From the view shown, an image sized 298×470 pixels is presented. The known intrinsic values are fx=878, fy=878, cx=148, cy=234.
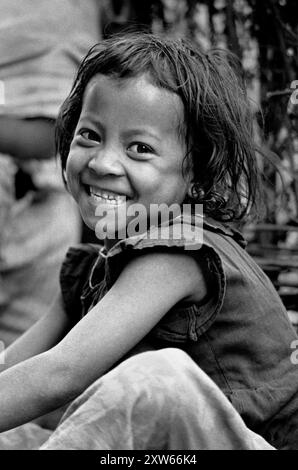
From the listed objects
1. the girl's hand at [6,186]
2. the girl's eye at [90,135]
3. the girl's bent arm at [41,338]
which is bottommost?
the girl's bent arm at [41,338]

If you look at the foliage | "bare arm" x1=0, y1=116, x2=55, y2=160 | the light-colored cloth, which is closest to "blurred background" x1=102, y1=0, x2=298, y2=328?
the foliage

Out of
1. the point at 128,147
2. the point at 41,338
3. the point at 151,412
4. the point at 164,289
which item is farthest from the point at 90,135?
the point at 151,412

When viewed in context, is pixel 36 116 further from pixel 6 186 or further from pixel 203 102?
pixel 203 102

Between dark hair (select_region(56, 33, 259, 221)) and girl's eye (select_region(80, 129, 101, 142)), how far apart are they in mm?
95

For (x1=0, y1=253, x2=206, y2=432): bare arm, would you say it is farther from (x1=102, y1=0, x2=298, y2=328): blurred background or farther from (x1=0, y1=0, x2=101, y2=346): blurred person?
(x1=0, y1=0, x2=101, y2=346): blurred person

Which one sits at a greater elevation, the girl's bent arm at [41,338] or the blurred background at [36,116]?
the blurred background at [36,116]

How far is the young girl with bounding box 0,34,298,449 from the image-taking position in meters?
0.96

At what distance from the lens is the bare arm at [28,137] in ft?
7.89

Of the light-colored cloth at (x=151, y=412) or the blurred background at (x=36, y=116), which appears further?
the blurred background at (x=36, y=116)

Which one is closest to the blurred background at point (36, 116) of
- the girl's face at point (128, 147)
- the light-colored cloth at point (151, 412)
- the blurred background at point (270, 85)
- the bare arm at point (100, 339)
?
the blurred background at point (270, 85)

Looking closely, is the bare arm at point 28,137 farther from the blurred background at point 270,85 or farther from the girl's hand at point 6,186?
the blurred background at point 270,85

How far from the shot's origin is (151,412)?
37.2 inches

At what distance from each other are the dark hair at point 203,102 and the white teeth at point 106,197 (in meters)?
0.13
